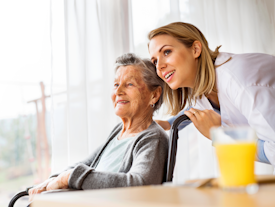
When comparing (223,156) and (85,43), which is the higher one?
(85,43)

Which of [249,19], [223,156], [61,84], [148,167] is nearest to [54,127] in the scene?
[61,84]

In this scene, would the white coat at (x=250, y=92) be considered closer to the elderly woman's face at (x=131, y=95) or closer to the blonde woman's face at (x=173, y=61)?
the blonde woman's face at (x=173, y=61)

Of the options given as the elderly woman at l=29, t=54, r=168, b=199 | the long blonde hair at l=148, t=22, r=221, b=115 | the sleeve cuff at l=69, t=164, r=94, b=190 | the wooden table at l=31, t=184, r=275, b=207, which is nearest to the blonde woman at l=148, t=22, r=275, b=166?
the long blonde hair at l=148, t=22, r=221, b=115

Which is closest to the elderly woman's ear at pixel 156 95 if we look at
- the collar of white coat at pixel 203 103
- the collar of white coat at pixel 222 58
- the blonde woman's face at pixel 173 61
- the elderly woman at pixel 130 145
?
the elderly woman at pixel 130 145

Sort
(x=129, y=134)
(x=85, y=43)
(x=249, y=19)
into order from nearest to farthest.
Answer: (x=129, y=134) < (x=85, y=43) < (x=249, y=19)

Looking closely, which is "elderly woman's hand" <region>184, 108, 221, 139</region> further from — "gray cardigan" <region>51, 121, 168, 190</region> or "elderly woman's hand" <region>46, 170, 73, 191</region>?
"elderly woman's hand" <region>46, 170, 73, 191</region>

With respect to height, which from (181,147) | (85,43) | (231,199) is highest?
(85,43)

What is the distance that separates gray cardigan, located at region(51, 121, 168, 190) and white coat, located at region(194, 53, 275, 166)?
34 cm

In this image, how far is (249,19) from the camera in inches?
115

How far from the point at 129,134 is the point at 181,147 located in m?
0.91

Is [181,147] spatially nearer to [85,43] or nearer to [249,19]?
[85,43]

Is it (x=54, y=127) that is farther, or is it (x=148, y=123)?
(x=54, y=127)

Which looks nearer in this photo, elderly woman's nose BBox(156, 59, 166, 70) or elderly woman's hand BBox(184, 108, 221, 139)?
elderly woman's hand BBox(184, 108, 221, 139)

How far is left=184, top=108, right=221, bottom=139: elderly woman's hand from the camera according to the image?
1191mm
